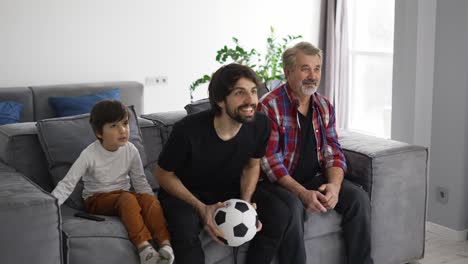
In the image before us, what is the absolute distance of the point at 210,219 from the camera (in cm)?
271

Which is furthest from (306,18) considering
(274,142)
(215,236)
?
(215,236)

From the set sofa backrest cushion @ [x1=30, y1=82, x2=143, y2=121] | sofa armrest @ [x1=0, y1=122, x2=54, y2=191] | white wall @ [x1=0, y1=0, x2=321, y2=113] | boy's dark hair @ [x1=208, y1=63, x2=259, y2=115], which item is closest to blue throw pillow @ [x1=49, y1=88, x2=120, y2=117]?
sofa backrest cushion @ [x1=30, y1=82, x2=143, y2=121]

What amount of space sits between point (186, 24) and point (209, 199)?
10.4 ft

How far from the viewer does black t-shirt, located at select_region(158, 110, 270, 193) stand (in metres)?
2.79

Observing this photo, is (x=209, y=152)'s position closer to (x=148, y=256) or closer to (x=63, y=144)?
(x=148, y=256)

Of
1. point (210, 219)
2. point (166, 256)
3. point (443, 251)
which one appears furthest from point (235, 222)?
point (443, 251)

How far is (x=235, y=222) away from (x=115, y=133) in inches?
27.4

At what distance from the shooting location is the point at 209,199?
2920 millimetres

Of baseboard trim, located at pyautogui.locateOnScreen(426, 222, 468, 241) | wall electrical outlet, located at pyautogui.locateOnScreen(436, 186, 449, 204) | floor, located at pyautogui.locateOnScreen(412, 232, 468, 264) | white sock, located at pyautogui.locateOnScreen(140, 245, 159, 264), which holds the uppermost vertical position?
white sock, located at pyautogui.locateOnScreen(140, 245, 159, 264)

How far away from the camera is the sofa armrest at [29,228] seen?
2344mm

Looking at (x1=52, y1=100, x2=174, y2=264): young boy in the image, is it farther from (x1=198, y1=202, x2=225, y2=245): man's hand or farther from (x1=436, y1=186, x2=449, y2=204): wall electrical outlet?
(x1=436, y1=186, x2=449, y2=204): wall electrical outlet

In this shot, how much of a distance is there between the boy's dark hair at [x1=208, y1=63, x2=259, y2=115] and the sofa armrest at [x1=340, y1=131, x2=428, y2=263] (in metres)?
0.84

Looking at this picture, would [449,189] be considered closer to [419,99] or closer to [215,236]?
[419,99]

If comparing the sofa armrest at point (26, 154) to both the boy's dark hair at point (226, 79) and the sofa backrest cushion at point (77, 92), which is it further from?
the sofa backrest cushion at point (77, 92)
